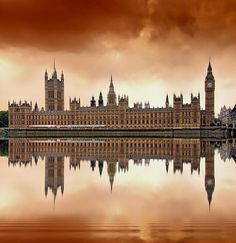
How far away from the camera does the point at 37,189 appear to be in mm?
16188

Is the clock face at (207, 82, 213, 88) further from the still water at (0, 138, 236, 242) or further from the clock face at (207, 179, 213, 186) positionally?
the clock face at (207, 179, 213, 186)

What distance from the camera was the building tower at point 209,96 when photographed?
314ft

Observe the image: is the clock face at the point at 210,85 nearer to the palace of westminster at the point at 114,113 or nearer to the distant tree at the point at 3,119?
the palace of westminster at the point at 114,113

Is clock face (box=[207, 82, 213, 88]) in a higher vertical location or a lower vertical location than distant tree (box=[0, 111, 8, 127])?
higher

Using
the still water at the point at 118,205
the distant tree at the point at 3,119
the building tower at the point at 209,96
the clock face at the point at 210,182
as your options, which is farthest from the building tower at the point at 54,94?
the clock face at the point at 210,182

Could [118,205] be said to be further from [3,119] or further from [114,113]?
[3,119]

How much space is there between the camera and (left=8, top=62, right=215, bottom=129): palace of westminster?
95.8 metres

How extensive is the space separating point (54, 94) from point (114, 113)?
2071 cm

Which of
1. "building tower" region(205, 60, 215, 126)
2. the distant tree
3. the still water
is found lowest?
the still water

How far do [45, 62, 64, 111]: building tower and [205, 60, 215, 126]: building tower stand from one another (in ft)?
118

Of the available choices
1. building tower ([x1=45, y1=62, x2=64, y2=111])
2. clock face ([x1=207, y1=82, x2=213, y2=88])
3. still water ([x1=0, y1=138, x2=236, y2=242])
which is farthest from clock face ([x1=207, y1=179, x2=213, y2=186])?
building tower ([x1=45, y1=62, x2=64, y2=111])

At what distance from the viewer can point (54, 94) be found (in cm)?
11581

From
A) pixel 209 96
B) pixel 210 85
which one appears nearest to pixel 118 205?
pixel 209 96

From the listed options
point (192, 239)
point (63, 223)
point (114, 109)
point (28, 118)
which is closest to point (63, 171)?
point (63, 223)
